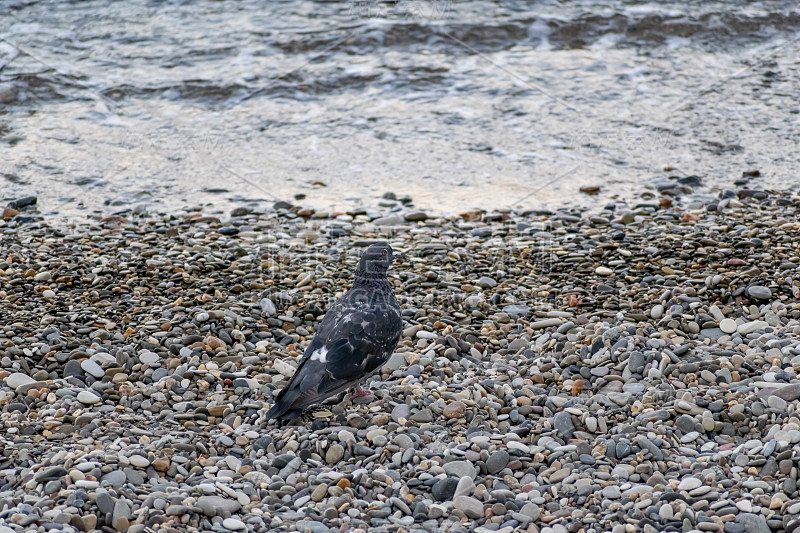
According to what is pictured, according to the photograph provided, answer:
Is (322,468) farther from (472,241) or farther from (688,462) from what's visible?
(472,241)

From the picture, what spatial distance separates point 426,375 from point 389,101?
7.86 metres

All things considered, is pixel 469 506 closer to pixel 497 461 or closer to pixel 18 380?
pixel 497 461

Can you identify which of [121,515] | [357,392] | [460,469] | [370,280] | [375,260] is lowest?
[357,392]

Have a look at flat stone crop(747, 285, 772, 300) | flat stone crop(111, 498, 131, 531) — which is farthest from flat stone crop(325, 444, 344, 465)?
flat stone crop(747, 285, 772, 300)

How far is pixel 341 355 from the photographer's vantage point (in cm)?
534

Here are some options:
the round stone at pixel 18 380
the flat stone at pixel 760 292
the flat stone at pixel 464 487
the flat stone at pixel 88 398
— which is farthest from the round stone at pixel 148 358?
the flat stone at pixel 760 292

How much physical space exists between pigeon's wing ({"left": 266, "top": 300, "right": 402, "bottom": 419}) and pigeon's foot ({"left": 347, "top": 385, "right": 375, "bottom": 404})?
0.24 metres

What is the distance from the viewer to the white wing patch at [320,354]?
5.36 metres

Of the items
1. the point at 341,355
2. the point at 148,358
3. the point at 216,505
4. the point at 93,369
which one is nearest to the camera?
the point at 216,505

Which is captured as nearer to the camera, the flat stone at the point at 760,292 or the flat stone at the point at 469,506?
the flat stone at the point at 469,506

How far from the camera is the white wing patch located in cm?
536

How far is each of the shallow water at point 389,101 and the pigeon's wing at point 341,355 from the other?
429 centimetres

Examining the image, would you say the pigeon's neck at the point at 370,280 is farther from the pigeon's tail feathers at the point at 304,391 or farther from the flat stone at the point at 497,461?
the flat stone at the point at 497,461

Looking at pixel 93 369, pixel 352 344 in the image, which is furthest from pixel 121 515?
pixel 93 369
